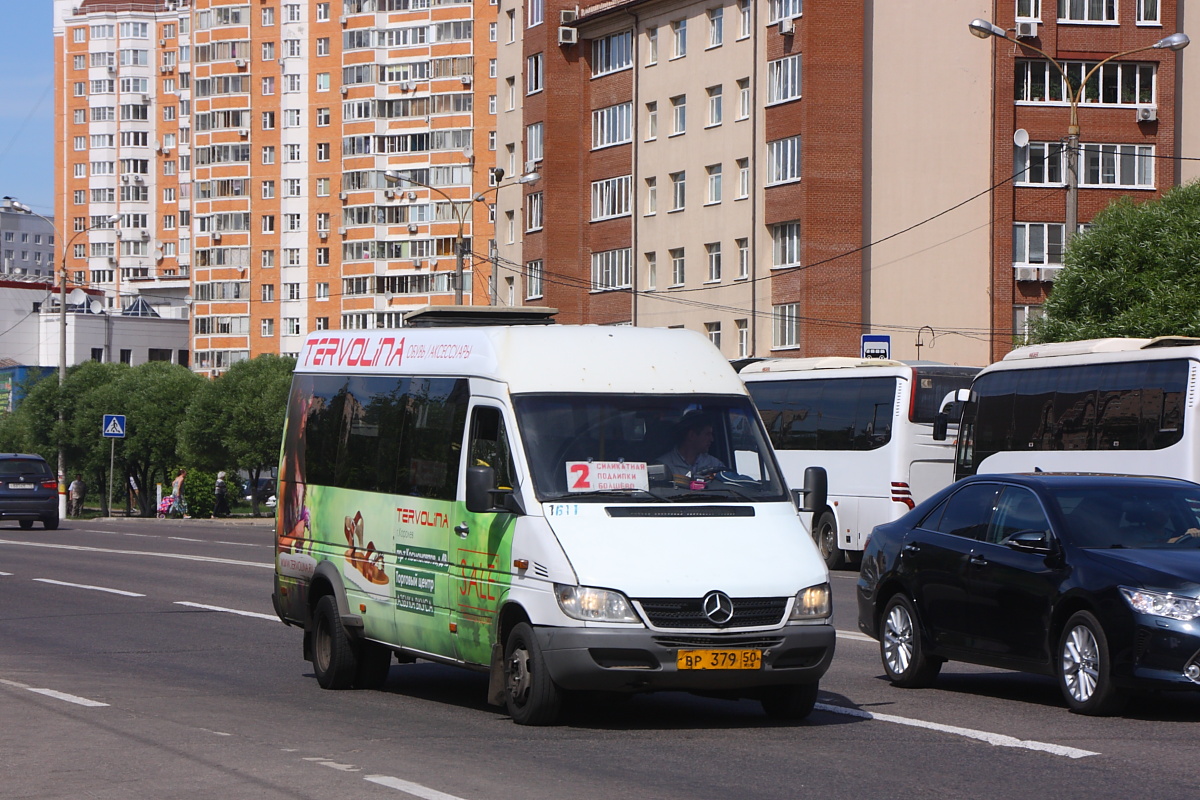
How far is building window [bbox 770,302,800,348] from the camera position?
5862cm

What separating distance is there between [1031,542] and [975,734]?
1.63m

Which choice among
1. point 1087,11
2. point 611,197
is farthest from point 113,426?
point 1087,11

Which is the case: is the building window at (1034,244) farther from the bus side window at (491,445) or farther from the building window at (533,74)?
the bus side window at (491,445)

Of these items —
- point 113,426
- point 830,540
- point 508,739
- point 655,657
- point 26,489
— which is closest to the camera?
point 655,657

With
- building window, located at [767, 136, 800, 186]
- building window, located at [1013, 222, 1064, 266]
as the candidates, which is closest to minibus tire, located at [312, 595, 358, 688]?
building window, located at [1013, 222, 1064, 266]

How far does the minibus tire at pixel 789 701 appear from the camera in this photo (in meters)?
10.5

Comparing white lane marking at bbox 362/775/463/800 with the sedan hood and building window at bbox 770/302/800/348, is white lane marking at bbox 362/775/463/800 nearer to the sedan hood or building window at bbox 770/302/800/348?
the sedan hood

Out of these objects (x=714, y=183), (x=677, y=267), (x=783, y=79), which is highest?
(x=783, y=79)

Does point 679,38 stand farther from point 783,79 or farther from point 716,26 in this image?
point 783,79

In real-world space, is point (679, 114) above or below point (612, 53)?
below

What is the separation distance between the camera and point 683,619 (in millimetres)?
9844

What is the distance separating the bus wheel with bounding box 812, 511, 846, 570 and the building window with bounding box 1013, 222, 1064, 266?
27183 mm

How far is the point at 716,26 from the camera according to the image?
208 ft

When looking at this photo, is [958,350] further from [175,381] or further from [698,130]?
[175,381]
